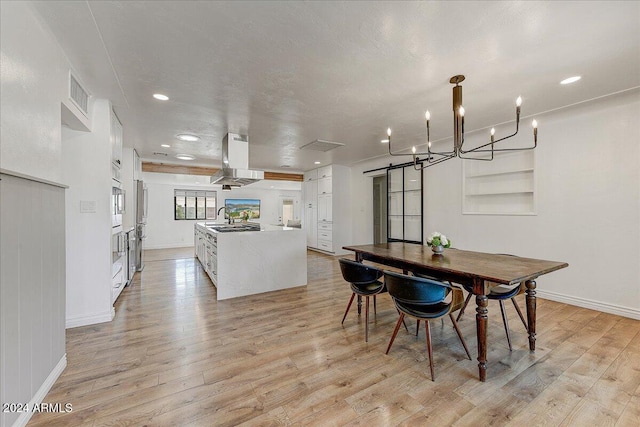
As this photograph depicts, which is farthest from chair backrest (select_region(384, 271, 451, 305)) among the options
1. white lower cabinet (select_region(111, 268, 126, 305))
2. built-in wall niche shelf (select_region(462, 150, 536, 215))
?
white lower cabinet (select_region(111, 268, 126, 305))

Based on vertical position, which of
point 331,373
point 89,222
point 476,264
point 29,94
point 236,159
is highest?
point 236,159

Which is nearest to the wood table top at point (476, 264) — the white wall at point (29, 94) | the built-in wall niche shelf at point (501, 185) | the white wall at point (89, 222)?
the built-in wall niche shelf at point (501, 185)

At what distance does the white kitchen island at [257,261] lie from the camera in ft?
12.0

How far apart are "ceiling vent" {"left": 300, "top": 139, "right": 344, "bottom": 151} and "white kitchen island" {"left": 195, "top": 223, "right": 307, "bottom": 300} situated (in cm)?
162

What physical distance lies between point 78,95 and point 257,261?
105 inches

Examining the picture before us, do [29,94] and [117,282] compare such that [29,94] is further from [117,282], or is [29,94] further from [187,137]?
[187,137]

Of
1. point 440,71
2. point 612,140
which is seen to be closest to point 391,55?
point 440,71

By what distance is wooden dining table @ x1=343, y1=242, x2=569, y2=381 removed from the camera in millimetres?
1869

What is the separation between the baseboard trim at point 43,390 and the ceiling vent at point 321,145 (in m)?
4.01

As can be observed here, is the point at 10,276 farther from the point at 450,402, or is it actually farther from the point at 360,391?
the point at 450,402

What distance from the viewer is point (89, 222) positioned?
2.79 metres

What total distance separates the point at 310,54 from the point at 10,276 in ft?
7.63

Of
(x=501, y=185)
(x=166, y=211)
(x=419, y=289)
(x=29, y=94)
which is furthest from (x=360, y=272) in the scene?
(x=166, y=211)

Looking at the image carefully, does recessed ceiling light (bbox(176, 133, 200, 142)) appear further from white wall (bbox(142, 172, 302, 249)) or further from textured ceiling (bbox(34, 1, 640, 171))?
white wall (bbox(142, 172, 302, 249))
